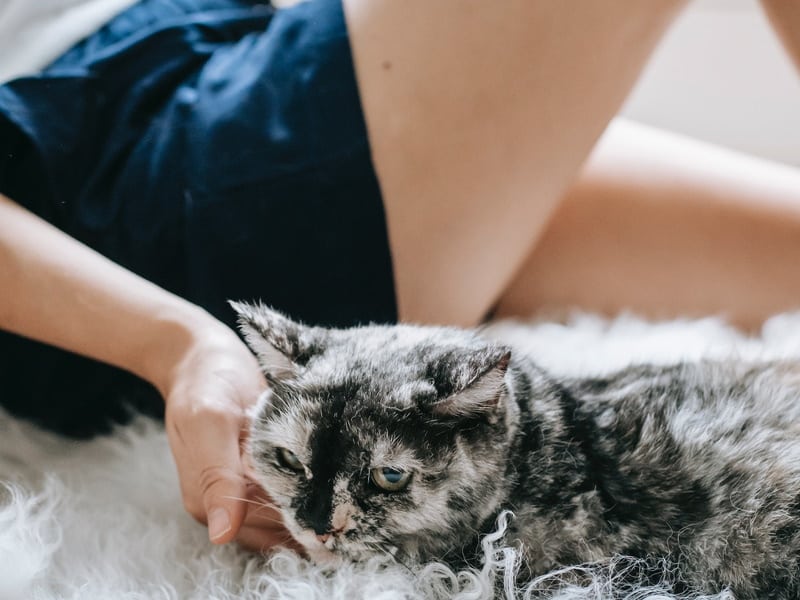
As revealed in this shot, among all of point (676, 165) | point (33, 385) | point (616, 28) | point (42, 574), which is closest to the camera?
point (42, 574)

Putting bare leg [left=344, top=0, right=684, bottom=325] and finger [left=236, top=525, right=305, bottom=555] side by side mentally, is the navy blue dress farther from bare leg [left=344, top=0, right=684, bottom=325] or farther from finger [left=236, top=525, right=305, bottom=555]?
finger [left=236, top=525, right=305, bottom=555]

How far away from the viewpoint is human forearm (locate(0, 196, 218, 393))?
33.6 inches

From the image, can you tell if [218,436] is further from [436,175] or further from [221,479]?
[436,175]

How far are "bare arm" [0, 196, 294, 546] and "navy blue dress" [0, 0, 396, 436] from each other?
6 cm

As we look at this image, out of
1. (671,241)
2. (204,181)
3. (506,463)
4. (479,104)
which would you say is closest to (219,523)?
(506,463)

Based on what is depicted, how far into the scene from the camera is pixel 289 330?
0.72 metres

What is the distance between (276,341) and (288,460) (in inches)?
4.2

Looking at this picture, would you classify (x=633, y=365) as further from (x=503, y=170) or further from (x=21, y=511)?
(x=21, y=511)

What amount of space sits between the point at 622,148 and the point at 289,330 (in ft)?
2.16

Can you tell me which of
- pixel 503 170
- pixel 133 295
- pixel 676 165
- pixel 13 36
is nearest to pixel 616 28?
pixel 503 170

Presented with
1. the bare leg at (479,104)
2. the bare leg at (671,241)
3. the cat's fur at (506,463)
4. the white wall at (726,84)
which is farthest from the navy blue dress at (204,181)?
the white wall at (726,84)

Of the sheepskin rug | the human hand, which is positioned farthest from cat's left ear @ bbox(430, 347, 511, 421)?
the human hand

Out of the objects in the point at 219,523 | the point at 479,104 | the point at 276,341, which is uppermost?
the point at 479,104

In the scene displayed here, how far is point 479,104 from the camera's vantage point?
874 mm
